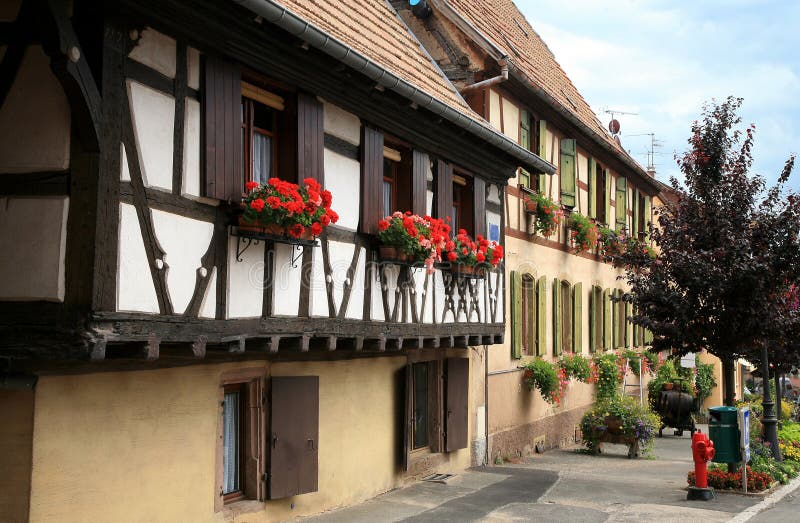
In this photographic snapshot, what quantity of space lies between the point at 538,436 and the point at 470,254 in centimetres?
681

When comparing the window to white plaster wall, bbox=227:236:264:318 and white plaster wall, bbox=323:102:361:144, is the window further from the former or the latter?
white plaster wall, bbox=227:236:264:318

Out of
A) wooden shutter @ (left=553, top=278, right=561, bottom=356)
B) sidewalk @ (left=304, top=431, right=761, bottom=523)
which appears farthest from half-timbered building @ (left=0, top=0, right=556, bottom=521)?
wooden shutter @ (left=553, top=278, right=561, bottom=356)

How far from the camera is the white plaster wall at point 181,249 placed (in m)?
7.01

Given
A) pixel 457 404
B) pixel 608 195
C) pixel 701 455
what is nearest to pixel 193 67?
pixel 457 404

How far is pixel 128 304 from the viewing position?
262 inches

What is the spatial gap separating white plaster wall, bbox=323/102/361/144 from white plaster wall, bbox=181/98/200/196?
2.42 m

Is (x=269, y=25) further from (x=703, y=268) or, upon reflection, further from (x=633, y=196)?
(x=633, y=196)

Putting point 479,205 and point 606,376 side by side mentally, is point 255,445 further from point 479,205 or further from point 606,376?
point 606,376

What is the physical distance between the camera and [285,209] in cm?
783

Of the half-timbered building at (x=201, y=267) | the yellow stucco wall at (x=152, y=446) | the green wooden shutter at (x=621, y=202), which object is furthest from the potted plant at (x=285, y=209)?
the green wooden shutter at (x=621, y=202)

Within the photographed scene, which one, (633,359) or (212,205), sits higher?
(212,205)

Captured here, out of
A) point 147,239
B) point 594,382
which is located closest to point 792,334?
point 594,382

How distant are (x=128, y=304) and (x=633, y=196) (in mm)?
21343

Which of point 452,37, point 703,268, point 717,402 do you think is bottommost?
point 717,402
